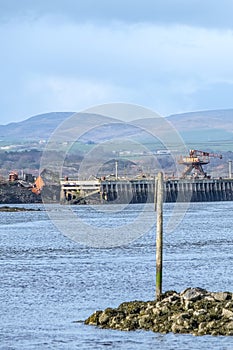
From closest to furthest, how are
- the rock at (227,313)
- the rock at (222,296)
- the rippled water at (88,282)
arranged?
1. the rock at (227,313)
2. the rippled water at (88,282)
3. the rock at (222,296)

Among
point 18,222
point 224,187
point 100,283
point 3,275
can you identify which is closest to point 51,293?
point 100,283

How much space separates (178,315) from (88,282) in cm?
1355

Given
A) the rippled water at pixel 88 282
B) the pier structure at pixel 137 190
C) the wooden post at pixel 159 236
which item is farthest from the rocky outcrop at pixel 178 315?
the pier structure at pixel 137 190

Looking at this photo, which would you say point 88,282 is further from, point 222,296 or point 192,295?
point 222,296

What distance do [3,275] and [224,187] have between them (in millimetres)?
150435

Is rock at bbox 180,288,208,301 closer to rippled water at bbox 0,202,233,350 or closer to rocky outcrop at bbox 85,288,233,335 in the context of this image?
rocky outcrop at bbox 85,288,233,335

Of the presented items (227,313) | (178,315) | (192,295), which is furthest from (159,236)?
(227,313)

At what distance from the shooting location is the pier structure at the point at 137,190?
179 metres

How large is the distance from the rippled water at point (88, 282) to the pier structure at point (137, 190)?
101885 mm

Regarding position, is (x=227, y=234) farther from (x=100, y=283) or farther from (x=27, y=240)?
(x=100, y=283)

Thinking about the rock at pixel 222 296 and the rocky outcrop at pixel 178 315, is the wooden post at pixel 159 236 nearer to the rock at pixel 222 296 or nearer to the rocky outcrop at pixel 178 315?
the rocky outcrop at pixel 178 315

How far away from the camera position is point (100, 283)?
1695 inches

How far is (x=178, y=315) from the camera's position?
99.7 ft

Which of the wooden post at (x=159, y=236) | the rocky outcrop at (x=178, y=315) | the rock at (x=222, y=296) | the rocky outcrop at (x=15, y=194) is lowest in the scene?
the rocky outcrop at (x=178, y=315)
